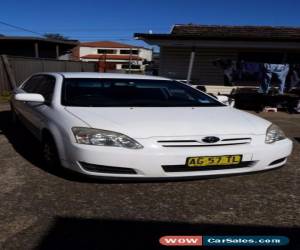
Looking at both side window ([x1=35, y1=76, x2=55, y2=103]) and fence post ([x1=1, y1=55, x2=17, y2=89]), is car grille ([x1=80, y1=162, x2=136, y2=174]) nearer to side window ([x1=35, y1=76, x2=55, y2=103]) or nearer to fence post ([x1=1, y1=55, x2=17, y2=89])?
side window ([x1=35, y1=76, x2=55, y2=103])

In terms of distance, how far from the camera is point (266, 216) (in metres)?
3.70

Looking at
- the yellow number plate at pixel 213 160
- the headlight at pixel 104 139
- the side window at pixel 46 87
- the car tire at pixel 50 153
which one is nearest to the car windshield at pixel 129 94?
the side window at pixel 46 87

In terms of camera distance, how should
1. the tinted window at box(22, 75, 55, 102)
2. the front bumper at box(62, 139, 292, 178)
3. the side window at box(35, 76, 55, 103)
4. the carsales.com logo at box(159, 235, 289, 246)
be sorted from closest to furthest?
1. the carsales.com logo at box(159, 235, 289, 246)
2. the front bumper at box(62, 139, 292, 178)
3. the side window at box(35, 76, 55, 103)
4. the tinted window at box(22, 75, 55, 102)

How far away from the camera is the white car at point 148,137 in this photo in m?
4.04

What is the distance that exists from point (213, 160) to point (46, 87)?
2842mm

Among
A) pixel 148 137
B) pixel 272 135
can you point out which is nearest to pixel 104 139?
pixel 148 137

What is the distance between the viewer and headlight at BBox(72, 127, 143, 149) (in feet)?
13.3

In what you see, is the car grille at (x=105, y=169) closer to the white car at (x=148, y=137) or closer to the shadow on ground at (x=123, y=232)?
the white car at (x=148, y=137)

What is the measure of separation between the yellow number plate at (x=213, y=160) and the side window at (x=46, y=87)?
212 cm

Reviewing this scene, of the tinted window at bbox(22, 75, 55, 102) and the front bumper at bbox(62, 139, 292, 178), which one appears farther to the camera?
the tinted window at bbox(22, 75, 55, 102)

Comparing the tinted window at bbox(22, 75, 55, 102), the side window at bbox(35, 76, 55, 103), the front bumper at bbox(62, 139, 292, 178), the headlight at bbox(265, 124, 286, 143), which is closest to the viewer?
the front bumper at bbox(62, 139, 292, 178)

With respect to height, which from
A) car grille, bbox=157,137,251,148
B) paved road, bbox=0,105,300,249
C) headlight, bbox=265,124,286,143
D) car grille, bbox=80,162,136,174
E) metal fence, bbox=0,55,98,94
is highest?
car grille, bbox=157,137,251,148

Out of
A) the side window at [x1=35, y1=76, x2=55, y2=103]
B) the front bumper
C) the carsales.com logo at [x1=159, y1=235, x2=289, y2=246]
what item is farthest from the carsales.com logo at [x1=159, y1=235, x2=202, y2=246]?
the side window at [x1=35, y1=76, x2=55, y2=103]

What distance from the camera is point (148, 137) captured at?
4070mm
